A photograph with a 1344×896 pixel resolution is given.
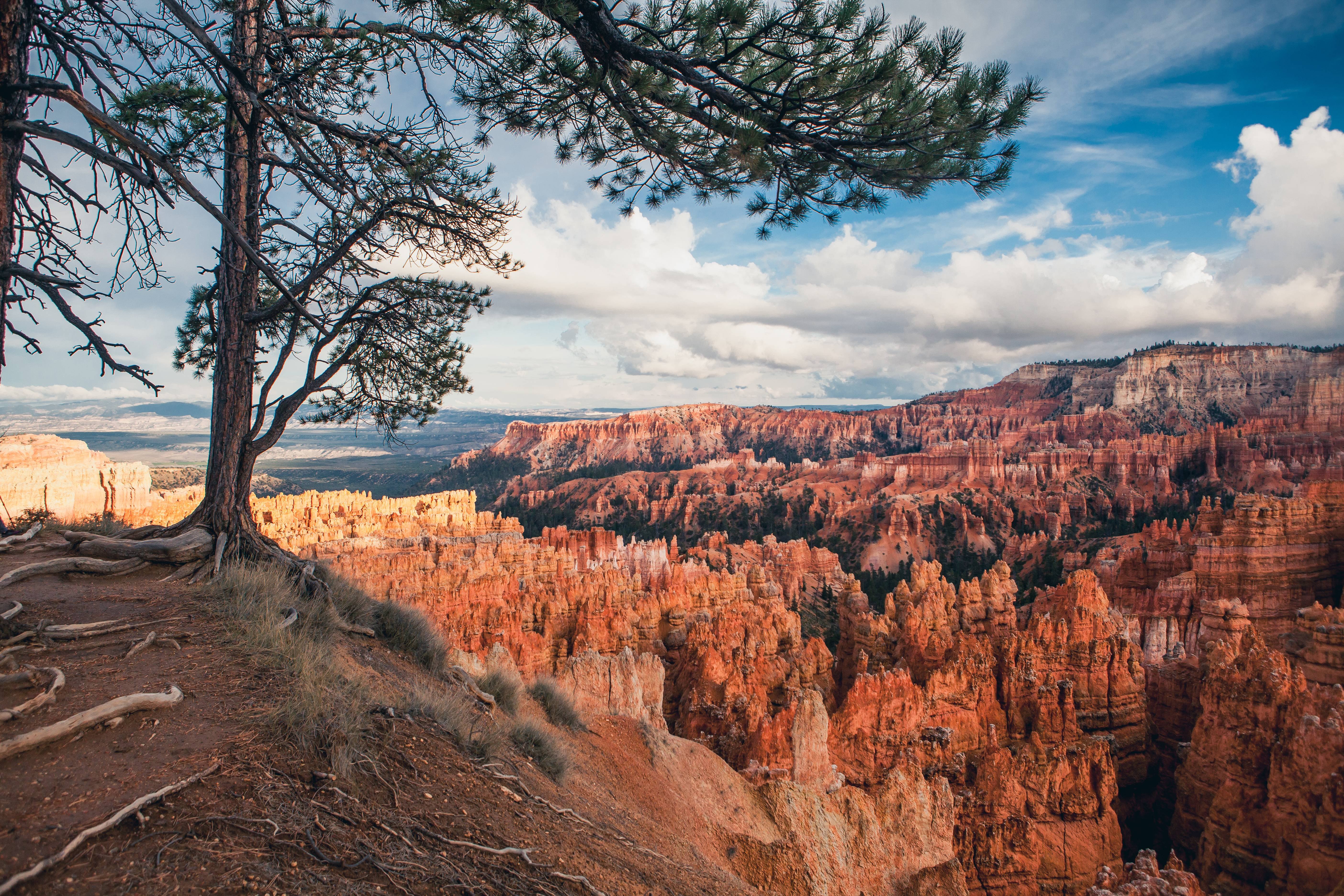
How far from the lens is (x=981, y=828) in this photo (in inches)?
547

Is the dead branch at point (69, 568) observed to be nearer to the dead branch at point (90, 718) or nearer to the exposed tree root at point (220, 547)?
the exposed tree root at point (220, 547)

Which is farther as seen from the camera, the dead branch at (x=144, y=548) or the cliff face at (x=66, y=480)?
the cliff face at (x=66, y=480)

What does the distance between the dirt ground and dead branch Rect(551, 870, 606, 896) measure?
0.01 metres

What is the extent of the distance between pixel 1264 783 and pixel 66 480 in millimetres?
50425

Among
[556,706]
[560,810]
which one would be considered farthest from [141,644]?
[556,706]

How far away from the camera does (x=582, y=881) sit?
13.4ft

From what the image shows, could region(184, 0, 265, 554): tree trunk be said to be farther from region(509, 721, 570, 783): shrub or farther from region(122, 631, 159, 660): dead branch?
region(509, 721, 570, 783): shrub

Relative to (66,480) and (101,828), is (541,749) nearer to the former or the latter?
(101,828)

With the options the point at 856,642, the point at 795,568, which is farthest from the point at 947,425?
the point at 856,642

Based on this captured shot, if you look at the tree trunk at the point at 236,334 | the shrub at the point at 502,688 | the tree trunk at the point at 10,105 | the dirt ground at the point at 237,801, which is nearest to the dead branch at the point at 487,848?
the dirt ground at the point at 237,801

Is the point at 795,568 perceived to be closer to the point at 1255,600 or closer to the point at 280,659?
the point at 1255,600

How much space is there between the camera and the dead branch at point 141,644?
4602 mm

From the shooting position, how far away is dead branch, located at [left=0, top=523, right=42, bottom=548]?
20.8 ft

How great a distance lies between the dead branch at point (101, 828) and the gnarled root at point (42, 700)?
73 cm
